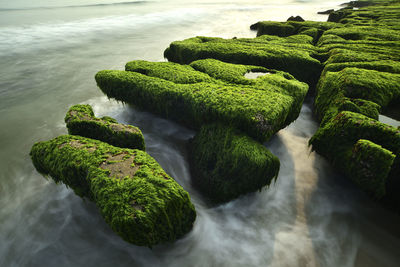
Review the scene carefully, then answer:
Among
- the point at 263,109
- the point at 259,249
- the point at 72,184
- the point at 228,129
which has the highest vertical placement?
the point at 263,109

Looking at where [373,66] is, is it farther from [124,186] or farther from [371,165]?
[124,186]

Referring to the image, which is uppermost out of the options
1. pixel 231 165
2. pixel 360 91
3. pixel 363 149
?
pixel 360 91

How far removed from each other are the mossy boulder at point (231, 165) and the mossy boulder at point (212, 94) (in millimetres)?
267

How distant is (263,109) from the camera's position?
3.52 m

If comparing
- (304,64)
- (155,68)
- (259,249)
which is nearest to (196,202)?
(259,249)

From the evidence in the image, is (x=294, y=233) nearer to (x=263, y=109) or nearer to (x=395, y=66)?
(x=263, y=109)

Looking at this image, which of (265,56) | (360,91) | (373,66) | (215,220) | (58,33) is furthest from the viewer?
(58,33)

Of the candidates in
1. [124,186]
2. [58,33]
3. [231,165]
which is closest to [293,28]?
[231,165]

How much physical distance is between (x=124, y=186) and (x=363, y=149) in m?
2.91

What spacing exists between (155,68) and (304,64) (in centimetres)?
386

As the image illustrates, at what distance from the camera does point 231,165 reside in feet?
10.7

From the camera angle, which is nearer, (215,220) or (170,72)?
(215,220)

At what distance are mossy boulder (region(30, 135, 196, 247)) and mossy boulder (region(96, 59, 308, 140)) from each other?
1408 mm

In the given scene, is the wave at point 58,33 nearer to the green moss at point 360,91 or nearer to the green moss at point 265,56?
the green moss at point 265,56
